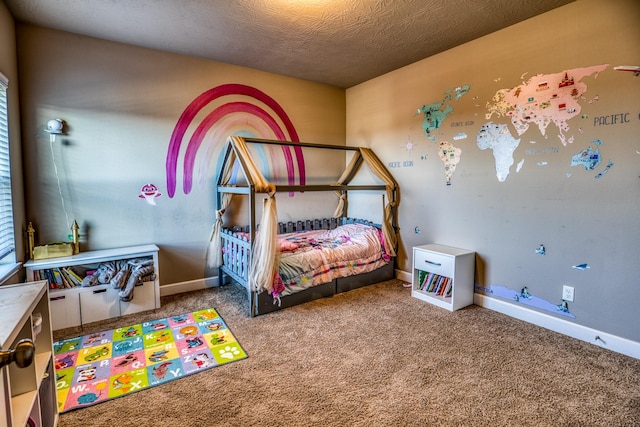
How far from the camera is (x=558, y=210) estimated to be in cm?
268

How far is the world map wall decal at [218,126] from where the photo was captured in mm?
3574

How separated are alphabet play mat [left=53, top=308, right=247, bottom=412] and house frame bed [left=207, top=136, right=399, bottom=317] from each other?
55 cm

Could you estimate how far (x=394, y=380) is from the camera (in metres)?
2.05

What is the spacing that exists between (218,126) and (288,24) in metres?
1.48

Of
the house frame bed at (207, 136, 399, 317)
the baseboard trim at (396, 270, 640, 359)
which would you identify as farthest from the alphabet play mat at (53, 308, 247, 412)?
the baseboard trim at (396, 270, 640, 359)

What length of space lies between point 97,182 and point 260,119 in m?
1.89

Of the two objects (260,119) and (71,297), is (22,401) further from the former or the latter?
(260,119)

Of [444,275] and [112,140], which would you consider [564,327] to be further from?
[112,140]

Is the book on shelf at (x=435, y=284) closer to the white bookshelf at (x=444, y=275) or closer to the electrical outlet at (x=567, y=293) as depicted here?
the white bookshelf at (x=444, y=275)

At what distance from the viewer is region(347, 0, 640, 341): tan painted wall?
234cm

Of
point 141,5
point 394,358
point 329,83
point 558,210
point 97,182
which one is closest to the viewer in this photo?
point 394,358

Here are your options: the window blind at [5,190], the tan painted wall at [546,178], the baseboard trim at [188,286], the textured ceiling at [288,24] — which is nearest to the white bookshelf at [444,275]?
the tan painted wall at [546,178]

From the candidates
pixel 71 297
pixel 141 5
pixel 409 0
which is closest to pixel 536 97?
pixel 409 0

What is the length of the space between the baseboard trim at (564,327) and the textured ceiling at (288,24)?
2513 millimetres
